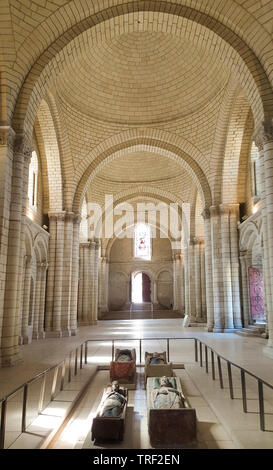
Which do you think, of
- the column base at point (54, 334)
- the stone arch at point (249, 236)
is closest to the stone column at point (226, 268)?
the stone arch at point (249, 236)

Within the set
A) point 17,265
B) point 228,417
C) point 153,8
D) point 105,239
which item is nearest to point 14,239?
point 17,265

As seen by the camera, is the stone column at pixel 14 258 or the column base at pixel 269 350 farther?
the column base at pixel 269 350

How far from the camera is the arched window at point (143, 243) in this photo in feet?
117

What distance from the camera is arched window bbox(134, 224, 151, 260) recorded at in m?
35.5

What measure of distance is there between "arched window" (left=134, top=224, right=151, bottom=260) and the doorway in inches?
144

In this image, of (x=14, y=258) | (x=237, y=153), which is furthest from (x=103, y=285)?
(x=14, y=258)

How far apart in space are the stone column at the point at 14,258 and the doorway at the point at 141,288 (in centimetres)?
3009

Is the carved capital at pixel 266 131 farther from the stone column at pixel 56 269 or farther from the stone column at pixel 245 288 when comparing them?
the stone column at pixel 56 269

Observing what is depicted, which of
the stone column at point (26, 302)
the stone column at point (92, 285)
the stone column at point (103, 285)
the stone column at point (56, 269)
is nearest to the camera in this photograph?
the stone column at point (26, 302)

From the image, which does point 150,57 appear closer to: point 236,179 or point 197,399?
point 236,179

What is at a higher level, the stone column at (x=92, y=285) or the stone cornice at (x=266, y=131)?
the stone cornice at (x=266, y=131)

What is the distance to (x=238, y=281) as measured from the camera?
14.9m

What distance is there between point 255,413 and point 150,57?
14286mm

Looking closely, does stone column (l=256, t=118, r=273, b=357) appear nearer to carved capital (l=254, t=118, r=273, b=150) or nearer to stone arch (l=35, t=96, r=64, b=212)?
carved capital (l=254, t=118, r=273, b=150)
